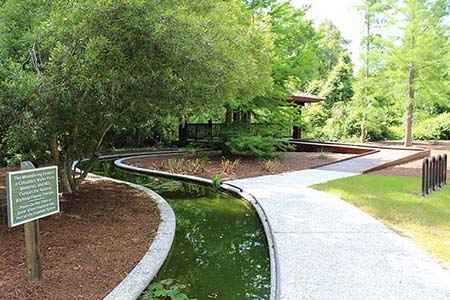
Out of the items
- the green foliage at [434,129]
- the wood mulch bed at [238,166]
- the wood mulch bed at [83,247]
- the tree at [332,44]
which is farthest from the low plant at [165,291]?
the tree at [332,44]

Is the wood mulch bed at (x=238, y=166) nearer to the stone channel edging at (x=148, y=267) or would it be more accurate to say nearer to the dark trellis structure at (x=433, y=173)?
the dark trellis structure at (x=433, y=173)

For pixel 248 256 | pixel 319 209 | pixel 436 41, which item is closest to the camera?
pixel 248 256

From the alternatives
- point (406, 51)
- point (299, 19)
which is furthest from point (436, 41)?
point (299, 19)

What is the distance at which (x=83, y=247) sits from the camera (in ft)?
15.6

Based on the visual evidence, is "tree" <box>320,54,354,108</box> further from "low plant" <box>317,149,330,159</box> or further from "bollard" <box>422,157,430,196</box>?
"bollard" <box>422,157,430,196</box>

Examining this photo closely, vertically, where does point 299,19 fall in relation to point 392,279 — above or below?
above

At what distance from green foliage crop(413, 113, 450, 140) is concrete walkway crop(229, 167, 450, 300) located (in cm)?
1907

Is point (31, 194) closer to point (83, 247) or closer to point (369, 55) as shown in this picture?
point (83, 247)

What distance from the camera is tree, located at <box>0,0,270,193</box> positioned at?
436 centimetres

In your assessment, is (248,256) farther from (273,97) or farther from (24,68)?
(273,97)

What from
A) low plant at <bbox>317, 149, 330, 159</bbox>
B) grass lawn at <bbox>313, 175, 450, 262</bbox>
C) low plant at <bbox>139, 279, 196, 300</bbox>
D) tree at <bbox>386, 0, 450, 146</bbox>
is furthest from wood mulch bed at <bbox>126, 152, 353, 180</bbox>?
tree at <bbox>386, 0, 450, 146</bbox>

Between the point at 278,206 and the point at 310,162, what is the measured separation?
7.10 m

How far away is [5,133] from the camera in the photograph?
218 inches

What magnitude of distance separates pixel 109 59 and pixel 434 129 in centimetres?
2325
